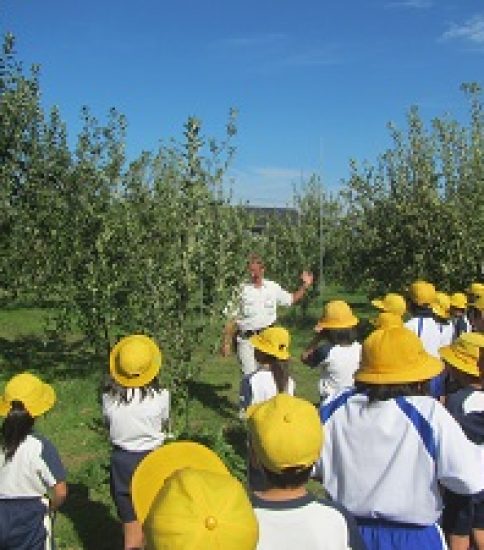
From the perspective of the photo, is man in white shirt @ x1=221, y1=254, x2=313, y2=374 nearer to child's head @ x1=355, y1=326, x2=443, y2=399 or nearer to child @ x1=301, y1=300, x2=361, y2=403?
child @ x1=301, y1=300, x2=361, y2=403

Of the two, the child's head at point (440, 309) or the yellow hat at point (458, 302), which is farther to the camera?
the yellow hat at point (458, 302)

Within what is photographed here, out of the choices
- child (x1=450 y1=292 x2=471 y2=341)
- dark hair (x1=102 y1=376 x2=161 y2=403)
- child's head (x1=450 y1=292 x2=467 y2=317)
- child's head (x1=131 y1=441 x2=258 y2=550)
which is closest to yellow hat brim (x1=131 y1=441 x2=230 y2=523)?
child's head (x1=131 y1=441 x2=258 y2=550)

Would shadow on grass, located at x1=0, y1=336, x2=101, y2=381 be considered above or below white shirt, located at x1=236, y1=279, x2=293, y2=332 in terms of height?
below

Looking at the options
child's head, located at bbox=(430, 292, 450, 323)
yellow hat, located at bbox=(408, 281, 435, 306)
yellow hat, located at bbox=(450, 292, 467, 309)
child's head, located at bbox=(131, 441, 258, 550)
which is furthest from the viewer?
yellow hat, located at bbox=(450, 292, 467, 309)

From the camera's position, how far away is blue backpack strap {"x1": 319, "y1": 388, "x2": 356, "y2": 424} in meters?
3.08

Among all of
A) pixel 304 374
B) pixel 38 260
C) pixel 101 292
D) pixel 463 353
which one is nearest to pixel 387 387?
pixel 463 353

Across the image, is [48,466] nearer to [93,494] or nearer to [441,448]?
[441,448]

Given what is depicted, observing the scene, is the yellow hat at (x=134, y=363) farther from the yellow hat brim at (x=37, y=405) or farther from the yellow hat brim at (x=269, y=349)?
the yellow hat brim at (x=269, y=349)

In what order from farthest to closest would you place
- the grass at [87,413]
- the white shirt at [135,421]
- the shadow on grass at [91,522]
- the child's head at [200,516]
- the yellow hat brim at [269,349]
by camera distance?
the grass at [87,413]
the shadow on grass at [91,522]
the yellow hat brim at [269,349]
the white shirt at [135,421]
the child's head at [200,516]

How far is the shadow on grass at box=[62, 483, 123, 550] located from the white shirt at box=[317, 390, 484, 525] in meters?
3.04

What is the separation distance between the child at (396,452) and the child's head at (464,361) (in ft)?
2.74

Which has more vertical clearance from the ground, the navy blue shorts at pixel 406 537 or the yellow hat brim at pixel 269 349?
the yellow hat brim at pixel 269 349

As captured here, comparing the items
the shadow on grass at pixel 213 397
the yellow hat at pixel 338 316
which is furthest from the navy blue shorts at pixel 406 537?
the shadow on grass at pixel 213 397

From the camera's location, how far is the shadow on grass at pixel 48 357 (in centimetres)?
1147
